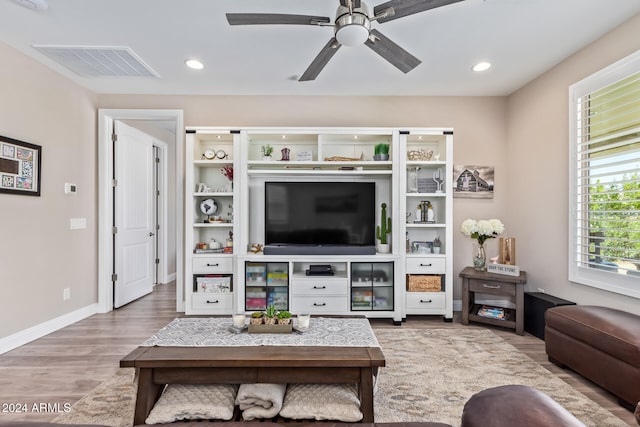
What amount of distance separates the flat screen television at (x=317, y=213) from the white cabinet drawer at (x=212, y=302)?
793mm

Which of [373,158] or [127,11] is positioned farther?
[373,158]

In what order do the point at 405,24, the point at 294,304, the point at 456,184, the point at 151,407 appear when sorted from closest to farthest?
the point at 151,407 < the point at 405,24 < the point at 294,304 < the point at 456,184

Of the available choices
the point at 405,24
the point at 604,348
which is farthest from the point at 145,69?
the point at 604,348

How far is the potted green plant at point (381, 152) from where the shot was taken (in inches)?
152

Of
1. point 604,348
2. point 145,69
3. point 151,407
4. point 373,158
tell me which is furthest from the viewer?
point 373,158

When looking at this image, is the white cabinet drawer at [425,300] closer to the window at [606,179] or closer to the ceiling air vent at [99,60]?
the window at [606,179]

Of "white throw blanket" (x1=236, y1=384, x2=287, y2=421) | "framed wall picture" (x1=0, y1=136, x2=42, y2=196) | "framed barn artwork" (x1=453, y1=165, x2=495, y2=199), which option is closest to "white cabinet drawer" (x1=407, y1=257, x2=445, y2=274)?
"framed barn artwork" (x1=453, y1=165, x2=495, y2=199)

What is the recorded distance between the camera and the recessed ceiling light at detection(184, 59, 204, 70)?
128 inches

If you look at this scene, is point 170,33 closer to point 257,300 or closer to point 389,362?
point 257,300

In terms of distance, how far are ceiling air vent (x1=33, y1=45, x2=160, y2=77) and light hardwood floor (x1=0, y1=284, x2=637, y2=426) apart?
2661 millimetres

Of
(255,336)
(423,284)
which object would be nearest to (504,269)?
(423,284)

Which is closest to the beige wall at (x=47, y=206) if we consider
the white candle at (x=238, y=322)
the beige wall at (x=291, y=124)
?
the beige wall at (x=291, y=124)

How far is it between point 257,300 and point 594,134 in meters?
3.62

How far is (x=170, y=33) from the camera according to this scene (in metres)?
2.74
